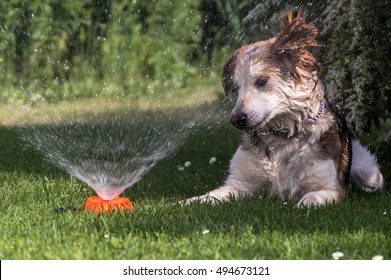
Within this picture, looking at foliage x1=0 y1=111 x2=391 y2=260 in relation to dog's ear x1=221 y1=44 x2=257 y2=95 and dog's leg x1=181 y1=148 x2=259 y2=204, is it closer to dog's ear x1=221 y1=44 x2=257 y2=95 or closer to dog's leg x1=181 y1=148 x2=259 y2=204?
dog's leg x1=181 y1=148 x2=259 y2=204

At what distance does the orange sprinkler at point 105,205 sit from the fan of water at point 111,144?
58mm

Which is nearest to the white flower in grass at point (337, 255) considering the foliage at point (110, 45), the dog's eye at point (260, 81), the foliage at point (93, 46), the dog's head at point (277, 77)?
the dog's head at point (277, 77)

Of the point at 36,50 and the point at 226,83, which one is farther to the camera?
the point at 36,50

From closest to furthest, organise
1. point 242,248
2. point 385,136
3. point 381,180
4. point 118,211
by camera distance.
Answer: point 242,248
point 118,211
point 381,180
point 385,136

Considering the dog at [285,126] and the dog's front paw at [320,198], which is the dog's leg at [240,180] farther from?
the dog's front paw at [320,198]

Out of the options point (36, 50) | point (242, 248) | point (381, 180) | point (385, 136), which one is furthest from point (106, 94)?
point (242, 248)

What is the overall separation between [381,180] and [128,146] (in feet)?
9.80

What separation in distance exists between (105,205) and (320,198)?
1.34 metres

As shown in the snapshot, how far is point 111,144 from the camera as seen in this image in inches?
327

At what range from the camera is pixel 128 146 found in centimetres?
812

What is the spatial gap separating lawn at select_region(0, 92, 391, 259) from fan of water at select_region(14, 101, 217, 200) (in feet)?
0.60

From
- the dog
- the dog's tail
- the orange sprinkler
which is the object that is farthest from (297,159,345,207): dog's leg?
the orange sprinkler

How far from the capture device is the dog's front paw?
4986mm

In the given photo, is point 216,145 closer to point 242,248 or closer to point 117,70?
point 117,70
